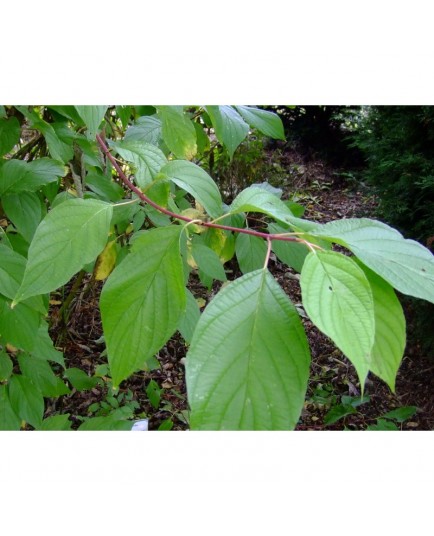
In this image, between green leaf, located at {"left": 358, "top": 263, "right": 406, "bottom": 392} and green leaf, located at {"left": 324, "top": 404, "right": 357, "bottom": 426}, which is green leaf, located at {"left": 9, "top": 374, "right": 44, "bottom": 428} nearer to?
green leaf, located at {"left": 358, "top": 263, "right": 406, "bottom": 392}

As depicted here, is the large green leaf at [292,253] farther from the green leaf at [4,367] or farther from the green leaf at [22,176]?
the green leaf at [4,367]

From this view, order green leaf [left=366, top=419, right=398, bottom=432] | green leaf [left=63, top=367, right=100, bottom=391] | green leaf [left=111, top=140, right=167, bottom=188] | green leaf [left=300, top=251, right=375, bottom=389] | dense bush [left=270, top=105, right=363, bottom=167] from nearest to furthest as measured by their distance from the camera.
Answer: green leaf [left=300, top=251, right=375, bottom=389]
green leaf [left=111, top=140, right=167, bottom=188]
green leaf [left=63, top=367, right=100, bottom=391]
green leaf [left=366, top=419, right=398, bottom=432]
dense bush [left=270, top=105, right=363, bottom=167]

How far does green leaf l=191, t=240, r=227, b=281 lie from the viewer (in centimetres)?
113

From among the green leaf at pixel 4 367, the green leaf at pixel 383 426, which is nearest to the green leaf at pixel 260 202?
the green leaf at pixel 4 367

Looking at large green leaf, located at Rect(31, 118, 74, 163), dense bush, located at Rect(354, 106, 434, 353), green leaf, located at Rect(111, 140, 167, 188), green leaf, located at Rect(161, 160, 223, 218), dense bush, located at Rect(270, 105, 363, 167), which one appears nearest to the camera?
green leaf, located at Rect(161, 160, 223, 218)

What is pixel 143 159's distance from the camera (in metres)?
0.88

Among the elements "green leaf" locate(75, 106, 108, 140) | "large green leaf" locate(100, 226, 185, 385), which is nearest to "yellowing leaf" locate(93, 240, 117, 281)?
"green leaf" locate(75, 106, 108, 140)

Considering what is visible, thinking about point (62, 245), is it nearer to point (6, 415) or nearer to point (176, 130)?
point (176, 130)

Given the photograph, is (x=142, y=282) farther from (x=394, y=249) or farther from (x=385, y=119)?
(x=385, y=119)

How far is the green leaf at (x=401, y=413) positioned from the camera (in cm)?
241

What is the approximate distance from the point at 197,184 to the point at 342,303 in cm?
32

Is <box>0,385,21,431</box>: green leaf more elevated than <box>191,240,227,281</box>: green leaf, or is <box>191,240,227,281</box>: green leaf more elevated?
<box>191,240,227,281</box>: green leaf

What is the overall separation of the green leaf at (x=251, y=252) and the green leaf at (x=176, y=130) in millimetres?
240

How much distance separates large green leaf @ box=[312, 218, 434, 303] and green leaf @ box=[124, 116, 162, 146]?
0.77m
